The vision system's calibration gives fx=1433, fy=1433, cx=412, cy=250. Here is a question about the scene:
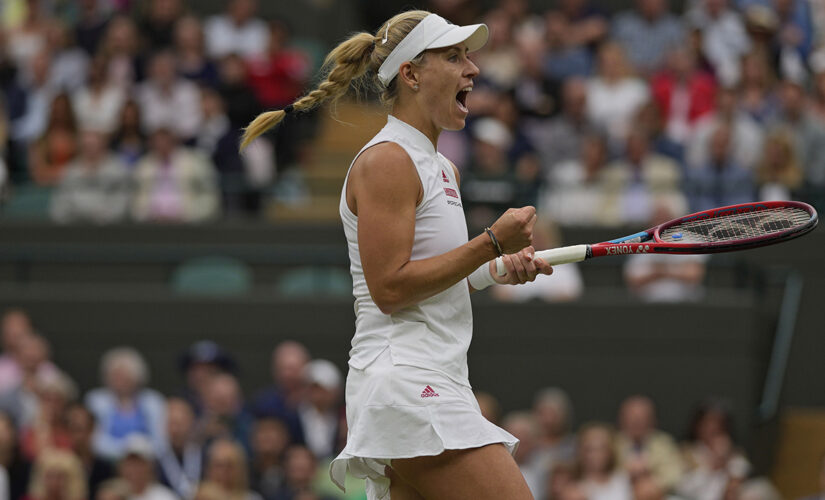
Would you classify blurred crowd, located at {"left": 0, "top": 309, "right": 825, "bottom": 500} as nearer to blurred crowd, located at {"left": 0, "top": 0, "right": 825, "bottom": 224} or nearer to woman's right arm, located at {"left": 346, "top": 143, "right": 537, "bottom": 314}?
blurred crowd, located at {"left": 0, "top": 0, "right": 825, "bottom": 224}

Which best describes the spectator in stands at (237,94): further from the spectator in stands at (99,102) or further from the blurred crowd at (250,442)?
the blurred crowd at (250,442)

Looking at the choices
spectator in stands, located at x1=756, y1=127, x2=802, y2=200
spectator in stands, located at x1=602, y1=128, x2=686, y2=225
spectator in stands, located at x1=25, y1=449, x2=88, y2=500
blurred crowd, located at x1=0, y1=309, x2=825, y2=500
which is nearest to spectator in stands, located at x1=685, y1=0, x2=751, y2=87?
spectator in stands, located at x1=756, y1=127, x2=802, y2=200

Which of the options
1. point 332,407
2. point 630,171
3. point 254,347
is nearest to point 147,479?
point 332,407

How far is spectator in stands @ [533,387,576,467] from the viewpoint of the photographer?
9008 millimetres

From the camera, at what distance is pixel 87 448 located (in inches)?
365

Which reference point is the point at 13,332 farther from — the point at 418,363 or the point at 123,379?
the point at 418,363

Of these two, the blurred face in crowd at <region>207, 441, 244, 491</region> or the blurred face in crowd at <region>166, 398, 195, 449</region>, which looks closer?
the blurred face in crowd at <region>207, 441, 244, 491</region>

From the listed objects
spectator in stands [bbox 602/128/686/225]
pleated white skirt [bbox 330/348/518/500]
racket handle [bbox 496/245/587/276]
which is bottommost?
spectator in stands [bbox 602/128/686/225]

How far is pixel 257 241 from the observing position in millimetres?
11344

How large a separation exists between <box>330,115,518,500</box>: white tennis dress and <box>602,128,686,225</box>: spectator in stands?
21.6 ft

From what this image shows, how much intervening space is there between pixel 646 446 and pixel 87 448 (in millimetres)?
3602

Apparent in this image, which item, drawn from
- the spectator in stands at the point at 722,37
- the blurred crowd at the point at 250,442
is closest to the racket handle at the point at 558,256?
the blurred crowd at the point at 250,442

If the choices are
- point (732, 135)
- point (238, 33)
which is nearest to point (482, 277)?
point (732, 135)

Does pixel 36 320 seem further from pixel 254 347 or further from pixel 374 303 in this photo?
pixel 374 303
